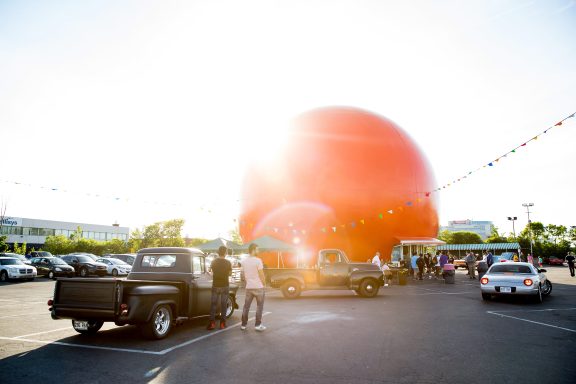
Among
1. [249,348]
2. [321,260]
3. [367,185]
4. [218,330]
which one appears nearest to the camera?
[249,348]

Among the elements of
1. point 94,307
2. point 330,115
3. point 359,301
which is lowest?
point 359,301

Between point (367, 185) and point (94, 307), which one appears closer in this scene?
point (94, 307)

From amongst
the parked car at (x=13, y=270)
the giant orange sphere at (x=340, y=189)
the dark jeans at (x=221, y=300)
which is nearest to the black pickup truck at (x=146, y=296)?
the dark jeans at (x=221, y=300)

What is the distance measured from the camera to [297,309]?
10945mm

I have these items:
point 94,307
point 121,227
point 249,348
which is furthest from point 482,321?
point 121,227

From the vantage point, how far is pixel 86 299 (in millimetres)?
6645

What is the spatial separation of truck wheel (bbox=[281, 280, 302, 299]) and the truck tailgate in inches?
323

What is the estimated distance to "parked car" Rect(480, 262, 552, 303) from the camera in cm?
1172

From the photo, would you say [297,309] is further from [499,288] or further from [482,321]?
[499,288]

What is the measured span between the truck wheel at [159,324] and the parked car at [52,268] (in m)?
21.4

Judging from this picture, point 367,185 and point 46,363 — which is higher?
point 367,185

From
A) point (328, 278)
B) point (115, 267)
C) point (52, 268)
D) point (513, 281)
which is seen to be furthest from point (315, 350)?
point (115, 267)

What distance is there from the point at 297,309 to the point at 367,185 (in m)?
12.9

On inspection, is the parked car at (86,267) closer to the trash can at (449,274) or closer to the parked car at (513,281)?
the trash can at (449,274)
